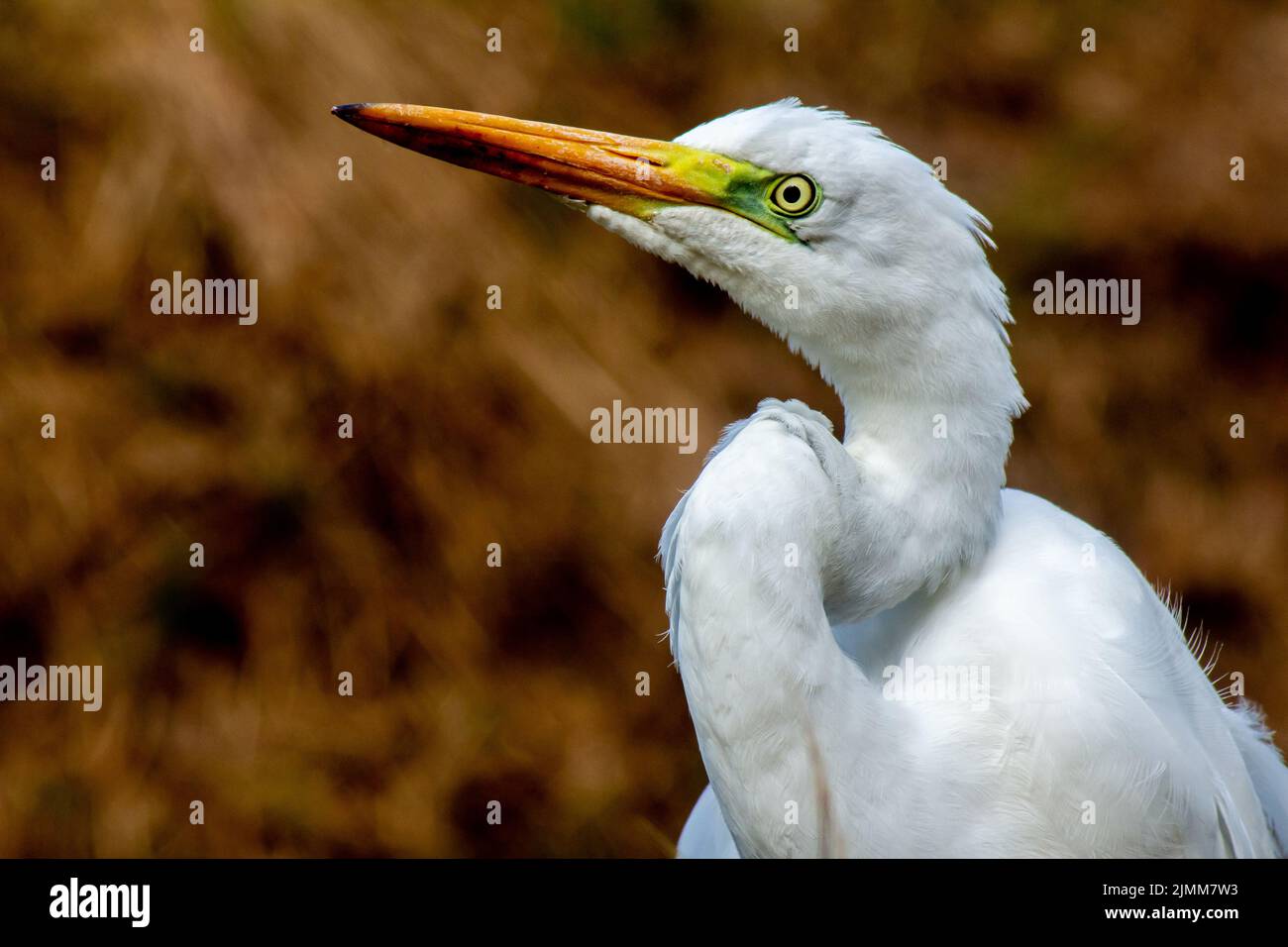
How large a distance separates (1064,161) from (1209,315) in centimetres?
61

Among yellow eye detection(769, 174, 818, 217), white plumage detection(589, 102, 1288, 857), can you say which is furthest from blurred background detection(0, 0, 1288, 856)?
yellow eye detection(769, 174, 818, 217)

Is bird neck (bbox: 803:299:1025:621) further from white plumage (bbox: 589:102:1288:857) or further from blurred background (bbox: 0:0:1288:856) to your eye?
blurred background (bbox: 0:0:1288:856)

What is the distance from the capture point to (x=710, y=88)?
11.3 ft

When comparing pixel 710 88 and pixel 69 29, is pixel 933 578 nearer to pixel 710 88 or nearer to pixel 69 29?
pixel 710 88

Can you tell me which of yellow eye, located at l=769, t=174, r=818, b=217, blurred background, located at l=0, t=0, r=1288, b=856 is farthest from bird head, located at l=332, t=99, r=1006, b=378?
blurred background, located at l=0, t=0, r=1288, b=856

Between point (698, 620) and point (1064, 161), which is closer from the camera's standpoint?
point (698, 620)

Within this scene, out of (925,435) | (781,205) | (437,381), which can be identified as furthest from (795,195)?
(437,381)

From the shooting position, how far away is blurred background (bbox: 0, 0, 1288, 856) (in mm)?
3188

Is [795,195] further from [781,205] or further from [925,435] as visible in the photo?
[925,435]

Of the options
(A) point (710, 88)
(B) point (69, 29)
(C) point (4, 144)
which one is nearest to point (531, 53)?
(A) point (710, 88)

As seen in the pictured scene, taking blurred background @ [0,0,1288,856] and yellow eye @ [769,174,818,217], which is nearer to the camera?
yellow eye @ [769,174,818,217]

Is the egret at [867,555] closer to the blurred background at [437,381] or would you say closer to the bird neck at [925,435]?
the bird neck at [925,435]

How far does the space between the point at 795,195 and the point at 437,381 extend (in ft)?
7.01

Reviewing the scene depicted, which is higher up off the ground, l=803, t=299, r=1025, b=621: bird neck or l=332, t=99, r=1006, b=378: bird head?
l=332, t=99, r=1006, b=378: bird head
